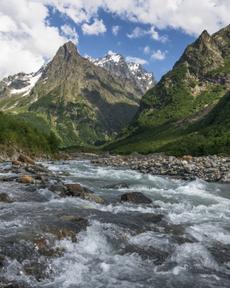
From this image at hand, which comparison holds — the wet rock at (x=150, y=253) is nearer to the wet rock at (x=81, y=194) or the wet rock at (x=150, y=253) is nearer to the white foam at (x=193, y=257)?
the white foam at (x=193, y=257)

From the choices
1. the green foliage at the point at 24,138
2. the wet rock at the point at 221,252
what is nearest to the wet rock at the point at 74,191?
the wet rock at the point at 221,252

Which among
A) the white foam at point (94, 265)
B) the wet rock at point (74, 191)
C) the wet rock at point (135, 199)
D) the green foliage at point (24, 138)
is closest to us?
the white foam at point (94, 265)

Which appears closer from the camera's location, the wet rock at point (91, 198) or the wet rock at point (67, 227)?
the wet rock at point (67, 227)

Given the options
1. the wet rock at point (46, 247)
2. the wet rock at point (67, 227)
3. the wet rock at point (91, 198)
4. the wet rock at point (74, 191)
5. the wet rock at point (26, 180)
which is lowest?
the wet rock at point (46, 247)

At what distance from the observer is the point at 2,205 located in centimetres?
3194

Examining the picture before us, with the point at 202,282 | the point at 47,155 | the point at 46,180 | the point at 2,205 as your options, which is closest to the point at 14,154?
the point at 47,155

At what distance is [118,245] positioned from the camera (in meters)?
24.2

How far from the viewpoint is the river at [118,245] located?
767 inches

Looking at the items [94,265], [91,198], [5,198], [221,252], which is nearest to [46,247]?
[94,265]

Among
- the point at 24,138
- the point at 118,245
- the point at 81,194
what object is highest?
the point at 24,138

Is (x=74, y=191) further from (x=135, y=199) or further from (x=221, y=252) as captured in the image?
(x=221, y=252)

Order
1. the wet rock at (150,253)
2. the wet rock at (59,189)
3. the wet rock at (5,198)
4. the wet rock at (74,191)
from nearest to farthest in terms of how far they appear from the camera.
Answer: the wet rock at (150,253), the wet rock at (5,198), the wet rock at (74,191), the wet rock at (59,189)

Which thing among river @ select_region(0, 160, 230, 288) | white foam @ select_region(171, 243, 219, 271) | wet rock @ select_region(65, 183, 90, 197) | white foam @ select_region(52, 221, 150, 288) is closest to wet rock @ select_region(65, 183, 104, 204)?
wet rock @ select_region(65, 183, 90, 197)

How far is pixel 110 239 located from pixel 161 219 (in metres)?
6.94
